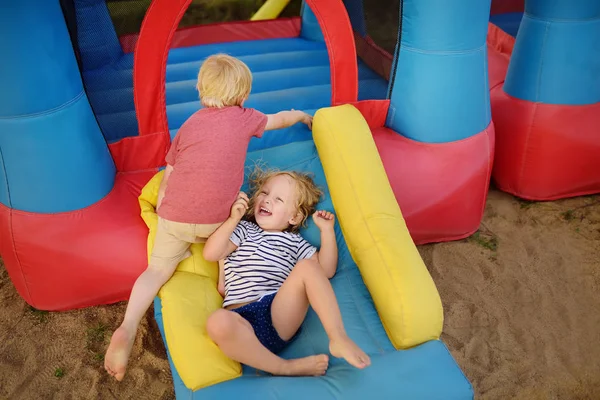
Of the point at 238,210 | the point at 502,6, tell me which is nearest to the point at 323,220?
the point at 238,210

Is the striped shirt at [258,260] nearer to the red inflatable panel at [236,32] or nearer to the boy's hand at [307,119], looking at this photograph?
the boy's hand at [307,119]

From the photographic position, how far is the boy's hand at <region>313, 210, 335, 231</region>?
2098 millimetres

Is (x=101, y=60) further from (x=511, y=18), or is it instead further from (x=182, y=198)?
(x=511, y=18)

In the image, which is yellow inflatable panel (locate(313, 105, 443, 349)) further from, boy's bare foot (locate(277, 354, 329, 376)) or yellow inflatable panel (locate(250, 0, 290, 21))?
yellow inflatable panel (locate(250, 0, 290, 21))

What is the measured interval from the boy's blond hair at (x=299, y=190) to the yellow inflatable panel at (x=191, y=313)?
0.30m

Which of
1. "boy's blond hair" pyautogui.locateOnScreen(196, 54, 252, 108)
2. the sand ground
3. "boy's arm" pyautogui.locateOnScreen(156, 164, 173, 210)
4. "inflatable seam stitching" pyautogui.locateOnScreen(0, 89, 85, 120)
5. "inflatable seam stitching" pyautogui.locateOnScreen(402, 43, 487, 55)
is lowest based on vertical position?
the sand ground

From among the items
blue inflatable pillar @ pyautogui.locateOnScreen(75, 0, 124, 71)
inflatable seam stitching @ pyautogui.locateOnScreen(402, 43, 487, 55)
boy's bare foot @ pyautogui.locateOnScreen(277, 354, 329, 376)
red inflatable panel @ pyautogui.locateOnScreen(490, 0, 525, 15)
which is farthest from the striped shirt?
red inflatable panel @ pyautogui.locateOnScreen(490, 0, 525, 15)

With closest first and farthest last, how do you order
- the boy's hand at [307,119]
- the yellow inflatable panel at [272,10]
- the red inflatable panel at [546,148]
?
the boy's hand at [307,119] < the red inflatable panel at [546,148] < the yellow inflatable panel at [272,10]

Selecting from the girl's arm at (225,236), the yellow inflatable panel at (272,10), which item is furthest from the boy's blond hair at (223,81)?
the yellow inflatable panel at (272,10)

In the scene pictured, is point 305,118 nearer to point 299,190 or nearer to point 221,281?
point 299,190

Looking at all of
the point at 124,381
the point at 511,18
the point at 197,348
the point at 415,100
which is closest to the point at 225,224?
the point at 197,348

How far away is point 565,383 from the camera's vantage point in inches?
82.7

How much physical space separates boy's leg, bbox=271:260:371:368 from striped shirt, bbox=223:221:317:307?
0.43 ft

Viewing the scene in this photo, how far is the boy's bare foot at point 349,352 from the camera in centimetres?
165
